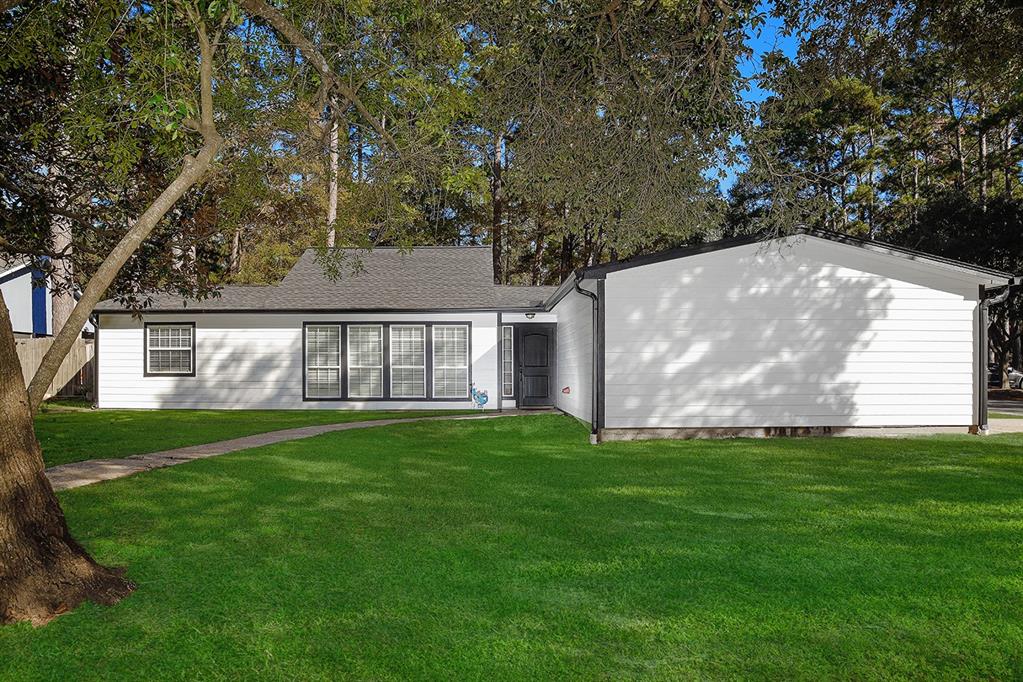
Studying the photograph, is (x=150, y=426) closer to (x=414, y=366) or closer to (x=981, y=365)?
(x=414, y=366)

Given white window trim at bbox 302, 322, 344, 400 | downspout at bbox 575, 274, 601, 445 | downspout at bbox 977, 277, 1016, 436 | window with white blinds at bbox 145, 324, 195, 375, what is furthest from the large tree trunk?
window with white blinds at bbox 145, 324, 195, 375

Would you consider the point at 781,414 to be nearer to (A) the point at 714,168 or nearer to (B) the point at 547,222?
(A) the point at 714,168

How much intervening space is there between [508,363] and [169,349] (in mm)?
8911

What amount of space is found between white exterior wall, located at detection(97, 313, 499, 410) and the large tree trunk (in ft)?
52.0

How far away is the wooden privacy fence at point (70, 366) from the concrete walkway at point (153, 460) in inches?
460

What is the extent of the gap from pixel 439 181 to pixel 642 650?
6601 millimetres

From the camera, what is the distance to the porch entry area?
21.2 meters

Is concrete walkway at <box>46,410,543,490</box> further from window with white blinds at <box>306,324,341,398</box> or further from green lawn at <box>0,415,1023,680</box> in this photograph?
window with white blinds at <box>306,324,341,398</box>

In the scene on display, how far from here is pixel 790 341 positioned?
45.5 ft

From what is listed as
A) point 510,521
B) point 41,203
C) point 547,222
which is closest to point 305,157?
point 41,203

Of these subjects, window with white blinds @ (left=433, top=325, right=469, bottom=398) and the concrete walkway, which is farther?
window with white blinds @ (left=433, top=325, right=469, bottom=398)

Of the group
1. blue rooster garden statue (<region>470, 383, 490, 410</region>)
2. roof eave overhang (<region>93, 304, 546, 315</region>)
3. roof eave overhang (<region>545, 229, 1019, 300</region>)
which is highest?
roof eave overhang (<region>545, 229, 1019, 300</region>)

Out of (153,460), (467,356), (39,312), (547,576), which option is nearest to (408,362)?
(467,356)

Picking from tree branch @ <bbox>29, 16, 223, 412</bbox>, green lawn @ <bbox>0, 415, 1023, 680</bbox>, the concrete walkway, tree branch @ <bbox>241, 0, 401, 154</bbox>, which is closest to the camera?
green lawn @ <bbox>0, 415, 1023, 680</bbox>
